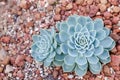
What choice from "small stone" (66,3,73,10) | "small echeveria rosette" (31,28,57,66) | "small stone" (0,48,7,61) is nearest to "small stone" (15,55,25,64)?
"small stone" (0,48,7,61)

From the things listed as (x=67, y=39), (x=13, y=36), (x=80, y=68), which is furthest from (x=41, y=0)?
(x=80, y=68)

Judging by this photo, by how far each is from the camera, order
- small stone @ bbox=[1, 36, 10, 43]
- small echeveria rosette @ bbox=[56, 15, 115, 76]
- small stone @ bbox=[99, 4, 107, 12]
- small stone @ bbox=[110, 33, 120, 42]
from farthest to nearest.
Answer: small stone @ bbox=[1, 36, 10, 43] → small stone @ bbox=[99, 4, 107, 12] → small stone @ bbox=[110, 33, 120, 42] → small echeveria rosette @ bbox=[56, 15, 115, 76]

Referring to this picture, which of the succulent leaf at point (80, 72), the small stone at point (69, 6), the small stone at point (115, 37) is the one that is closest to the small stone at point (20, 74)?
the succulent leaf at point (80, 72)

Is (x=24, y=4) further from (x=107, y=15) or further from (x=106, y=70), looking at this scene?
(x=106, y=70)

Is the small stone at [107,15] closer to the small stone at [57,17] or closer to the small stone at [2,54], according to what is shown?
the small stone at [57,17]

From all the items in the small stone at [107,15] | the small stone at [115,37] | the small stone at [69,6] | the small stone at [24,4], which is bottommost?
the small stone at [115,37]

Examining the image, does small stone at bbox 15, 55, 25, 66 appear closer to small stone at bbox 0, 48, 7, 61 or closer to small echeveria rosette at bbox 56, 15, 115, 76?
small stone at bbox 0, 48, 7, 61
